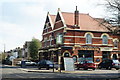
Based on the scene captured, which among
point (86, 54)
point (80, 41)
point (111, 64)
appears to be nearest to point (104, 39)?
point (86, 54)

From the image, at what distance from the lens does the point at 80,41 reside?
5044 cm

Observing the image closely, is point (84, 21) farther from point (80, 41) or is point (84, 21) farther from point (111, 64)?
point (111, 64)

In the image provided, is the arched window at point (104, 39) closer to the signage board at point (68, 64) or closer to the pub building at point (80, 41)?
the pub building at point (80, 41)

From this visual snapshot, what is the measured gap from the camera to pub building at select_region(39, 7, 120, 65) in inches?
1949

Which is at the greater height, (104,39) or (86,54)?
(104,39)

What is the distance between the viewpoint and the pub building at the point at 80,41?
49.5 meters

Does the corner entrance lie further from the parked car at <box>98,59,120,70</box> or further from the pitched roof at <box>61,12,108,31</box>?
the parked car at <box>98,59,120,70</box>

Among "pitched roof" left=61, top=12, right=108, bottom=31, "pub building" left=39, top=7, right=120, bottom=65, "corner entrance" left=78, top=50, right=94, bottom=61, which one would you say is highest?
"pitched roof" left=61, top=12, right=108, bottom=31

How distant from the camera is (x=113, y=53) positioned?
52.3 m

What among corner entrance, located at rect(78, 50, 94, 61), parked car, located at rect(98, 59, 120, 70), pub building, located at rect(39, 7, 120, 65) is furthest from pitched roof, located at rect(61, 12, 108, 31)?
parked car, located at rect(98, 59, 120, 70)

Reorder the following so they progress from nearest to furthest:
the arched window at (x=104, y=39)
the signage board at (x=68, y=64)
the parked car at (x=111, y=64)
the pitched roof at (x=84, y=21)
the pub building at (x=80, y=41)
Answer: the signage board at (x=68, y=64) < the parked car at (x=111, y=64) < the pub building at (x=80, y=41) < the pitched roof at (x=84, y=21) < the arched window at (x=104, y=39)

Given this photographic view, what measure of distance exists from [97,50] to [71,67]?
62.4 ft

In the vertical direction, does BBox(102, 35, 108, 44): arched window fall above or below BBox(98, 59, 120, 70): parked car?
above

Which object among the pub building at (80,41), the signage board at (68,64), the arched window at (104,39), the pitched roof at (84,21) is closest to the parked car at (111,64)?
the pub building at (80,41)
